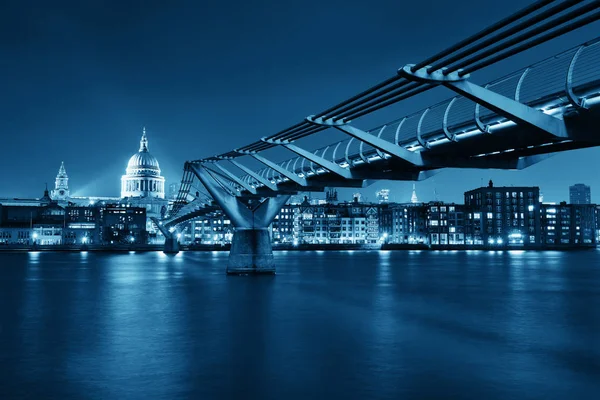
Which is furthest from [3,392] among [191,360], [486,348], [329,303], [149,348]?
[329,303]

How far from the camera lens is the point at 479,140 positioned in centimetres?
2605

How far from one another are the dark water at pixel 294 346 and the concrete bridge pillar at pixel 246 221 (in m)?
10.1

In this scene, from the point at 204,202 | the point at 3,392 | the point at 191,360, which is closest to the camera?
the point at 3,392

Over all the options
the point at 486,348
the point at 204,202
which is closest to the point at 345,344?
the point at 486,348

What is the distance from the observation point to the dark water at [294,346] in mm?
15797

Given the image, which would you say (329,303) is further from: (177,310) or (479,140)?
(479,140)

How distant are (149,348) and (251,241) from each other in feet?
110

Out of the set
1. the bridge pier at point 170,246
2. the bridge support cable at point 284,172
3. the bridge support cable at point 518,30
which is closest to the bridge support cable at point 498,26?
the bridge support cable at point 518,30

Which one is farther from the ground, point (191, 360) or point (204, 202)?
point (204, 202)

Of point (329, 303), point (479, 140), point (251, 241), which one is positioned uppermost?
point (479, 140)

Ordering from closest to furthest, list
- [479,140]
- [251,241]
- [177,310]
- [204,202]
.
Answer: [479,140], [177,310], [251,241], [204,202]

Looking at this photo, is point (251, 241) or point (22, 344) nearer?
point (22, 344)

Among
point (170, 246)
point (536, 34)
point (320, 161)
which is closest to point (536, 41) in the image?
point (536, 34)

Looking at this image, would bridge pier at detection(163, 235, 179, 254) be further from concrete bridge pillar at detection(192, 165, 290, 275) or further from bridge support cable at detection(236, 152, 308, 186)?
bridge support cable at detection(236, 152, 308, 186)
